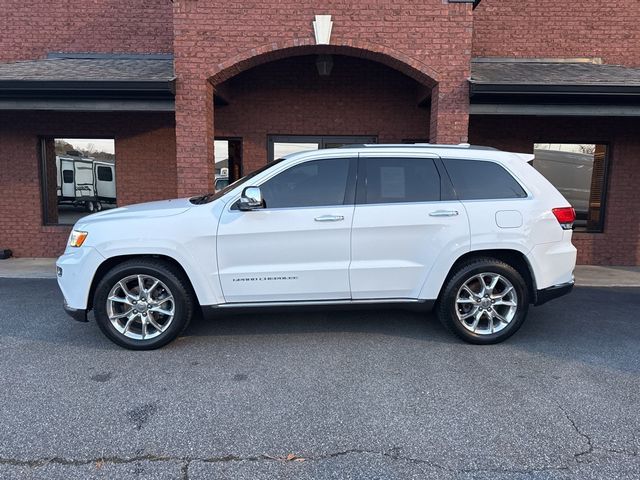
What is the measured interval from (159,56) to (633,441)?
368 inches

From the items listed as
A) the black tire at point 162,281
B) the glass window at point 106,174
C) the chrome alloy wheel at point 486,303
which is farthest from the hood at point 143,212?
the glass window at point 106,174

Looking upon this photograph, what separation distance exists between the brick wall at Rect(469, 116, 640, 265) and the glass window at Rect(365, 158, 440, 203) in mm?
4914

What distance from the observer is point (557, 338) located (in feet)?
15.5

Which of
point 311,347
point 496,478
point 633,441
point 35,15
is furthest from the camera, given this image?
point 35,15

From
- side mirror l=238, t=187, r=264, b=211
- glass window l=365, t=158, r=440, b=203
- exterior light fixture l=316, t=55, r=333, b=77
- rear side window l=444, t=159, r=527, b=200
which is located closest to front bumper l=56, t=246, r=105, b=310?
side mirror l=238, t=187, r=264, b=211

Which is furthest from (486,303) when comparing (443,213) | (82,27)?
(82,27)

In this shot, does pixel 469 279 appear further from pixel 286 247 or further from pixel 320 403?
pixel 320 403

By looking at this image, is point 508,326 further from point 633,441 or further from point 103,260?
point 103,260

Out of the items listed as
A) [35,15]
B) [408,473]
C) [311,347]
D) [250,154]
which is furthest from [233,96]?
[408,473]

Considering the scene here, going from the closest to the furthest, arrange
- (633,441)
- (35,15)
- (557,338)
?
(633,441)
(557,338)
(35,15)

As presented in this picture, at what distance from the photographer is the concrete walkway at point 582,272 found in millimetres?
7360

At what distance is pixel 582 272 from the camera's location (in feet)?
26.7

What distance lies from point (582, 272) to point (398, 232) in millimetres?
5586

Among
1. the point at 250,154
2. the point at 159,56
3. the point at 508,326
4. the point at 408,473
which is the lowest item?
the point at 408,473
